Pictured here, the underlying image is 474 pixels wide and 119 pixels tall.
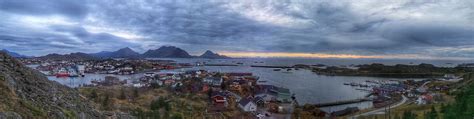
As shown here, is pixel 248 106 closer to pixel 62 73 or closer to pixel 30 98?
pixel 30 98

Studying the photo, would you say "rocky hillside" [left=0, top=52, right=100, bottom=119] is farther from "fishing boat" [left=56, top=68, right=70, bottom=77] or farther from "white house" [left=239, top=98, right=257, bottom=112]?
"fishing boat" [left=56, top=68, right=70, bottom=77]

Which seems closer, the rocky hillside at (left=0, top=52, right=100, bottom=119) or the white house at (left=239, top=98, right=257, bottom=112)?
the rocky hillside at (left=0, top=52, right=100, bottom=119)

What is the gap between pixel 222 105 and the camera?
3978 cm

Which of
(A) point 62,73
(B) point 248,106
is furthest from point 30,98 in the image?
(A) point 62,73

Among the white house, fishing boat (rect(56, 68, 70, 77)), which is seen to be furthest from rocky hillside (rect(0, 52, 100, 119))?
fishing boat (rect(56, 68, 70, 77))

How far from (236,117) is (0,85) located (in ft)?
90.1

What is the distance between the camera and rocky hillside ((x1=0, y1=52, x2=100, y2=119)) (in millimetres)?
6648

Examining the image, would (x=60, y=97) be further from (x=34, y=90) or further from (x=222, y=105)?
(x=222, y=105)

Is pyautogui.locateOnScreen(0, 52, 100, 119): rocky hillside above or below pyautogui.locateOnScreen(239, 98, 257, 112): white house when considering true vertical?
above

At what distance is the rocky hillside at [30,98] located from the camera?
21.8 ft

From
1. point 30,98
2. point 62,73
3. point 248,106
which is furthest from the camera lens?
point 62,73

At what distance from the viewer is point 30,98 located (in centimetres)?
745

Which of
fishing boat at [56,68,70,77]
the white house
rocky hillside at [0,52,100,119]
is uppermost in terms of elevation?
rocky hillside at [0,52,100,119]

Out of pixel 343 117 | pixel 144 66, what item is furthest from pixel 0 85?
pixel 144 66
